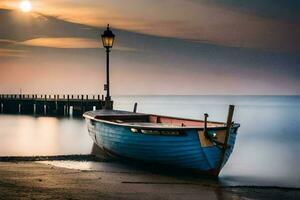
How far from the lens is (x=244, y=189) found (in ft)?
38.7

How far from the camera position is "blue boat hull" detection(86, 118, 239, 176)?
42.4 feet

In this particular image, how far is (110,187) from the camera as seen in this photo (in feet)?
34.1

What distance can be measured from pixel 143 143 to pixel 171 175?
1479mm

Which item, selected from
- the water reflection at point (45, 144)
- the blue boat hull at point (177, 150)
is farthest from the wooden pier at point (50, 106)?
the blue boat hull at point (177, 150)

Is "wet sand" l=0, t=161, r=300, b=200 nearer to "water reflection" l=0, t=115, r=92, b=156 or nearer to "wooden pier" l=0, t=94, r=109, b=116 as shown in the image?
"water reflection" l=0, t=115, r=92, b=156

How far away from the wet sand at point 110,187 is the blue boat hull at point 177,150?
0.52 m

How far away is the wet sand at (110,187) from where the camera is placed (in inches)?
364

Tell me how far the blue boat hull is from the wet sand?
52 centimetres

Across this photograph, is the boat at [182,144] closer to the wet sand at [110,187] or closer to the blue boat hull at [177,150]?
the blue boat hull at [177,150]

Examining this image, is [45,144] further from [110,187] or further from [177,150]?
[110,187]

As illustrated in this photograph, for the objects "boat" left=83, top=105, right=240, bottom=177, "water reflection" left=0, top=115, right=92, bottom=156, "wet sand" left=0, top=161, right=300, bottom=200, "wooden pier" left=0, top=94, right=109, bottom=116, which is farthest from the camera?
"wooden pier" left=0, top=94, right=109, bottom=116

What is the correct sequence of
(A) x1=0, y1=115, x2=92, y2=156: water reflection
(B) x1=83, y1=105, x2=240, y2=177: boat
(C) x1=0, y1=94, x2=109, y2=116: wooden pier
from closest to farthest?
(B) x1=83, y1=105, x2=240, y2=177: boat, (A) x1=0, y1=115, x2=92, y2=156: water reflection, (C) x1=0, y1=94, x2=109, y2=116: wooden pier

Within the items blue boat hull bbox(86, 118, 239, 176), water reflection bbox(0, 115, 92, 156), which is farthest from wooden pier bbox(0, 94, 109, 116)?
blue boat hull bbox(86, 118, 239, 176)

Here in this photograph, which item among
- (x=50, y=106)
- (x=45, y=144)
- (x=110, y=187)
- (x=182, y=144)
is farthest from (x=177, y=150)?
(x=50, y=106)
